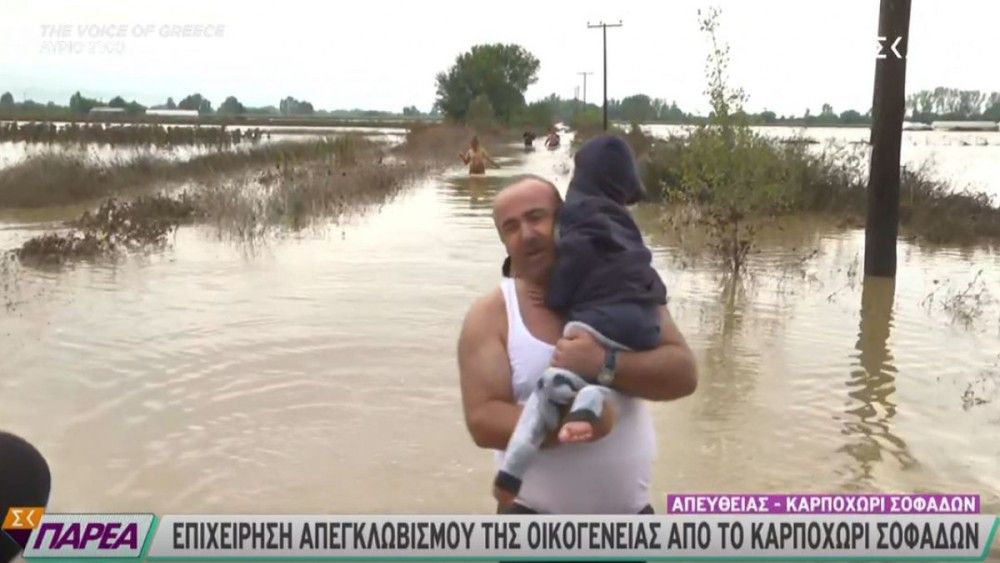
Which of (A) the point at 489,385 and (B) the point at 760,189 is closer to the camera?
(A) the point at 489,385

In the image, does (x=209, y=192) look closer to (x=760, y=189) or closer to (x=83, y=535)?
(x=760, y=189)

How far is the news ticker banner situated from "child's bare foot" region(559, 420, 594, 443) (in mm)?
285

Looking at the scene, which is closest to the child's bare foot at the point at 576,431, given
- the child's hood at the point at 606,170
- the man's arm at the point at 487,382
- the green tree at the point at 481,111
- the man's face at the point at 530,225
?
the man's arm at the point at 487,382

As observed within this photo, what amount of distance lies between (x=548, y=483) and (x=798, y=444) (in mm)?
3789

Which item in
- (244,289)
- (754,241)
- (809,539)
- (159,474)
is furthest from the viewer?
(754,241)

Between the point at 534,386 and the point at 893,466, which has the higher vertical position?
the point at 534,386

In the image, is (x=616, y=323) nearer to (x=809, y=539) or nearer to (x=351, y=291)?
(x=809, y=539)

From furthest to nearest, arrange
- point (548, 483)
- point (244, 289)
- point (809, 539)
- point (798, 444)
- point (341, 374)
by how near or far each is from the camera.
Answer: point (244, 289), point (341, 374), point (798, 444), point (809, 539), point (548, 483)

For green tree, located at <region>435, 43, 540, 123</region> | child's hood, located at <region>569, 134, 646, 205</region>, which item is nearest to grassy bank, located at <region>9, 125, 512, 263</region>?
child's hood, located at <region>569, 134, 646, 205</region>

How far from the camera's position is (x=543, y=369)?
1971 mm

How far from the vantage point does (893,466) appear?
5094mm

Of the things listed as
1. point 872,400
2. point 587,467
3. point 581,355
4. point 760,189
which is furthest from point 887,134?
point 581,355

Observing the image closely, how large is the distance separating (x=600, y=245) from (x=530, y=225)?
0.16 metres

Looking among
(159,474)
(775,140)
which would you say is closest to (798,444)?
(159,474)
